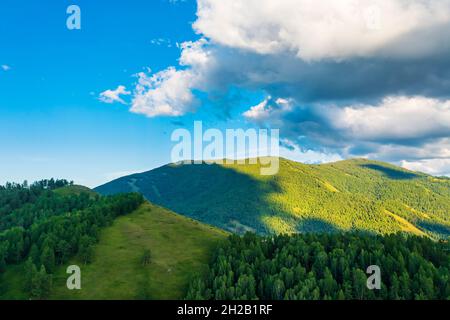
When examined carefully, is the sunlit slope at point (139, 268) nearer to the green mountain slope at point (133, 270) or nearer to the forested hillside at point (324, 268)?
the green mountain slope at point (133, 270)

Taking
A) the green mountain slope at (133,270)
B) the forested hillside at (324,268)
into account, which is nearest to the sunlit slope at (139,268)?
the green mountain slope at (133,270)

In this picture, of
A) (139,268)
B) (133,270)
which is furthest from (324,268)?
(133,270)

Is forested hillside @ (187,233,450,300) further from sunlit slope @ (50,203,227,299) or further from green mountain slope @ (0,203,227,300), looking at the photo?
green mountain slope @ (0,203,227,300)
